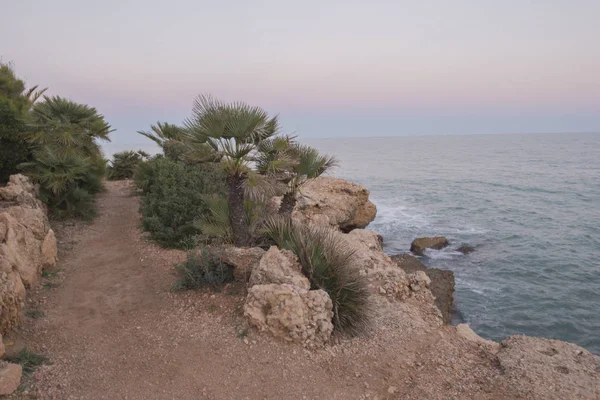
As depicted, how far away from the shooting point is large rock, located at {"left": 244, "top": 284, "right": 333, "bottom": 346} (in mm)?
5520

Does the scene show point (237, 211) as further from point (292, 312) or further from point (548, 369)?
point (548, 369)

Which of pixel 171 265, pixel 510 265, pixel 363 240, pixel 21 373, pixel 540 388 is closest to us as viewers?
pixel 21 373

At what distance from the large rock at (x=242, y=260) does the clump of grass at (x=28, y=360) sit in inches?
120

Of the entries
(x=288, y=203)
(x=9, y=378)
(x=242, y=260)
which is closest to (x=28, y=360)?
(x=9, y=378)

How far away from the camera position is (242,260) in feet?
22.8

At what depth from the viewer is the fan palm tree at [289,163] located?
8.08 metres

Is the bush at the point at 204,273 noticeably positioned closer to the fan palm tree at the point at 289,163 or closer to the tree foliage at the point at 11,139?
the fan palm tree at the point at 289,163

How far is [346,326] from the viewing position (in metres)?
5.98

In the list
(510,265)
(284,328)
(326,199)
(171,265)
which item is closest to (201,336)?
(284,328)

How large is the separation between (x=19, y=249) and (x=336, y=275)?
6176 millimetres

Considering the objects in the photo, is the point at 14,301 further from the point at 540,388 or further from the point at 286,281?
the point at 540,388

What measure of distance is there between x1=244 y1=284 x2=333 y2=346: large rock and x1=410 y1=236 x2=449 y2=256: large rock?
1223 centimetres

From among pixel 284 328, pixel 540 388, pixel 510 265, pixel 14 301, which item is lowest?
pixel 510 265

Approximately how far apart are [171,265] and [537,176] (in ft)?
141
